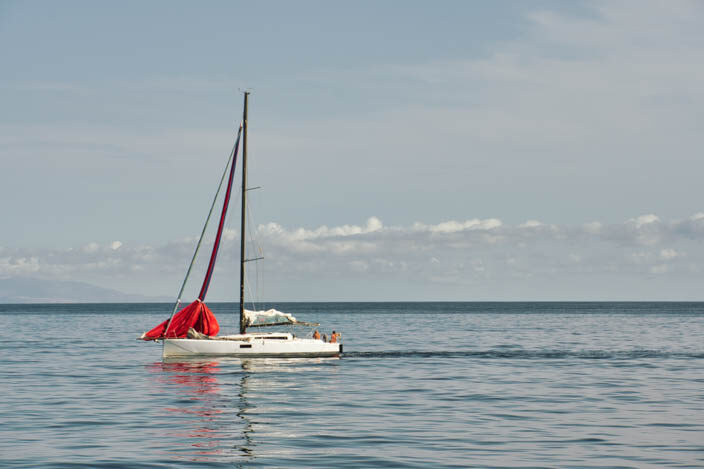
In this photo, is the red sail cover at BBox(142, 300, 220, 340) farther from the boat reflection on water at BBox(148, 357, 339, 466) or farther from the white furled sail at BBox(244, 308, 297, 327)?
the white furled sail at BBox(244, 308, 297, 327)

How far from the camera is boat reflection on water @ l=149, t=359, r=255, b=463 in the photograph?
28702 millimetres

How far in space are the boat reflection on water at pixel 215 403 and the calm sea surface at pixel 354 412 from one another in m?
0.11

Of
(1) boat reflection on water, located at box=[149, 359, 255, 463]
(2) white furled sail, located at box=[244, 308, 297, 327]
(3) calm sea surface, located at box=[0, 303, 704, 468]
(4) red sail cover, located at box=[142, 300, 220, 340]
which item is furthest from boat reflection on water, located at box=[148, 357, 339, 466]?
(2) white furled sail, located at box=[244, 308, 297, 327]

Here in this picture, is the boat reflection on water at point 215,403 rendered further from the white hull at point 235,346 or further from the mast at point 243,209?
the mast at point 243,209

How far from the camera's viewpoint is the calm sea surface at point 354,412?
1091 inches

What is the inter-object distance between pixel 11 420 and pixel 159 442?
30.3 feet

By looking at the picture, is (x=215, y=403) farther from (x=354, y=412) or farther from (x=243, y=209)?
(x=243, y=209)

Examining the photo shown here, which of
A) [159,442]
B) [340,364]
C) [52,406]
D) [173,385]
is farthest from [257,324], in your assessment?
[159,442]

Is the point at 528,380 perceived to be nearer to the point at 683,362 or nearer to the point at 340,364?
the point at 340,364

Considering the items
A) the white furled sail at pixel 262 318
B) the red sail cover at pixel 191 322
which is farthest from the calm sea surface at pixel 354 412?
the white furled sail at pixel 262 318

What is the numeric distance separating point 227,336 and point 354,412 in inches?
1161

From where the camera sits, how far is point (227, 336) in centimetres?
6581

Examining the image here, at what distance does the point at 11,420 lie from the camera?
35.4 metres

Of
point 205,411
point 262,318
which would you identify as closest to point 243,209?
point 262,318
